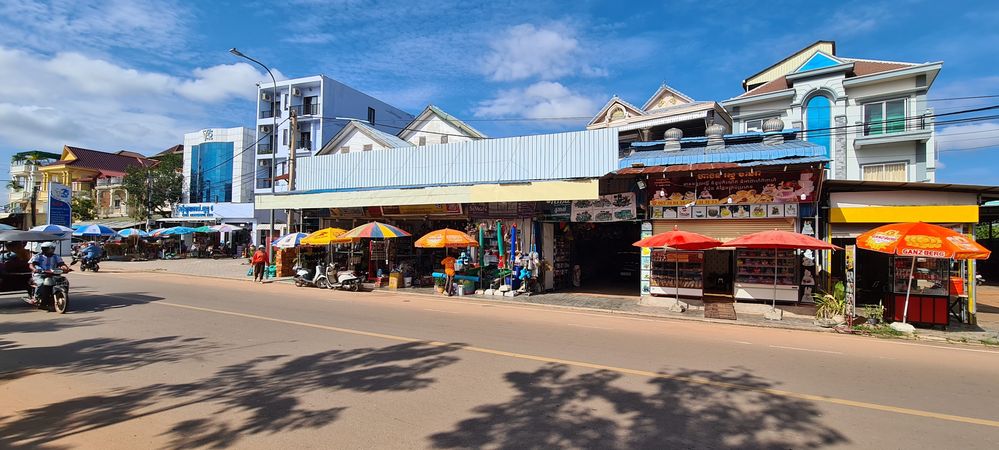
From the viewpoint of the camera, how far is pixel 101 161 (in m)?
55.2

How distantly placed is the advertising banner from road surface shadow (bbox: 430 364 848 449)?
106 feet

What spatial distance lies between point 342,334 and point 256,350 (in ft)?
5.52

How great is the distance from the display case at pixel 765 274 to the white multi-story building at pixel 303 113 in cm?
3461

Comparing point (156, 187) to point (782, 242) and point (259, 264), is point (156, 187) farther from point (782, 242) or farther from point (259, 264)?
point (782, 242)

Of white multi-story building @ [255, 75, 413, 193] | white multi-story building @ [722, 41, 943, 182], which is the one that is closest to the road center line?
white multi-story building @ [722, 41, 943, 182]

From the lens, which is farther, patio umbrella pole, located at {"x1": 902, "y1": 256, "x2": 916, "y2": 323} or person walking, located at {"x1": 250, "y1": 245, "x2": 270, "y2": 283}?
person walking, located at {"x1": 250, "y1": 245, "x2": 270, "y2": 283}

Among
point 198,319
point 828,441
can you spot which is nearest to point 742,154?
point 828,441

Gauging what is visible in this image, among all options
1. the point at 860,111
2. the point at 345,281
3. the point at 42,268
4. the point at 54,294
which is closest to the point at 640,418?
the point at 54,294

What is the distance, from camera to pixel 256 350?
302 inches

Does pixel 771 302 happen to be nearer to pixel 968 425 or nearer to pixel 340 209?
pixel 968 425

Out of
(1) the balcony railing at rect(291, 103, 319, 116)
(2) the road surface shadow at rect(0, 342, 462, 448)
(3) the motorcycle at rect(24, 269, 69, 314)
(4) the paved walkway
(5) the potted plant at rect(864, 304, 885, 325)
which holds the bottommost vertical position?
(4) the paved walkway

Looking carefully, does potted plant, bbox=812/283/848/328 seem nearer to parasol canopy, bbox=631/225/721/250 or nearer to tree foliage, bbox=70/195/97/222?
parasol canopy, bbox=631/225/721/250

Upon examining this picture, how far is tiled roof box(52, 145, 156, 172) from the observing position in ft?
175

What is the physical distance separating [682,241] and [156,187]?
4701 centimetres
